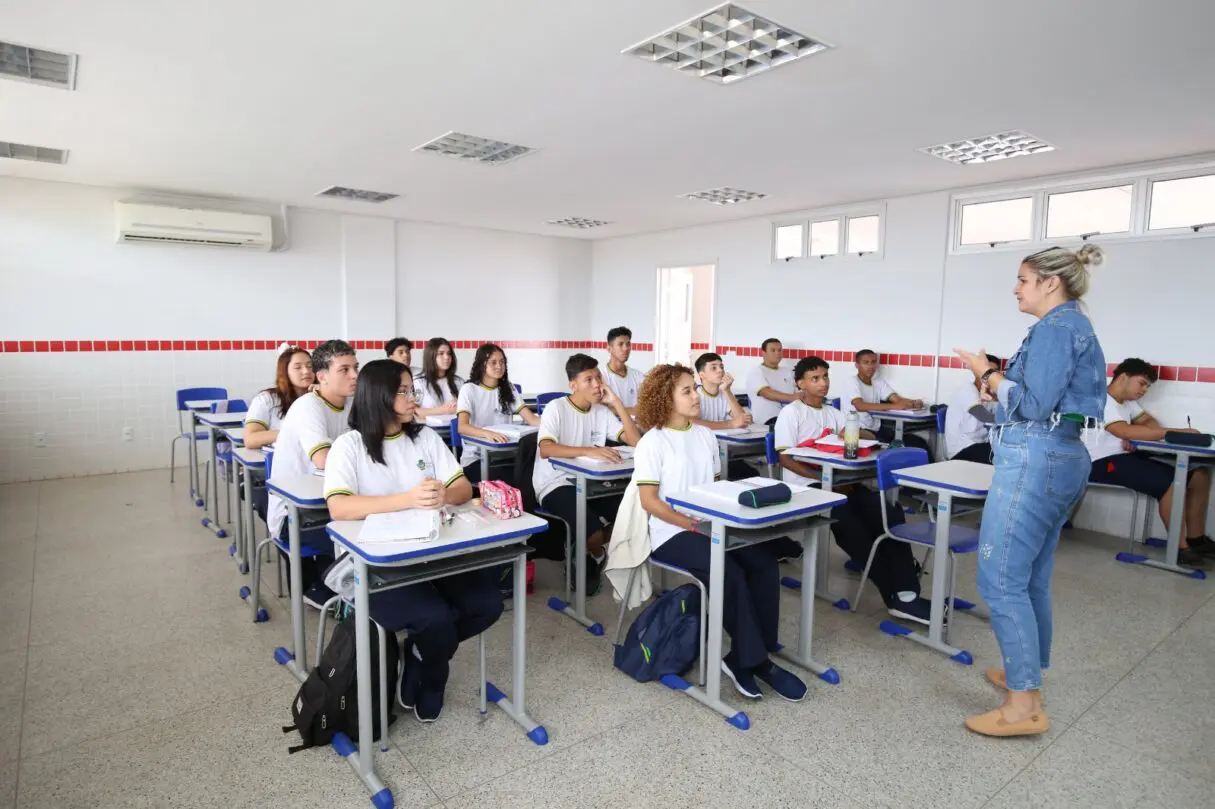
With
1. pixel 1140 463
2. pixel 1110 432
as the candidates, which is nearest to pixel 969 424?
pixel 1110 432

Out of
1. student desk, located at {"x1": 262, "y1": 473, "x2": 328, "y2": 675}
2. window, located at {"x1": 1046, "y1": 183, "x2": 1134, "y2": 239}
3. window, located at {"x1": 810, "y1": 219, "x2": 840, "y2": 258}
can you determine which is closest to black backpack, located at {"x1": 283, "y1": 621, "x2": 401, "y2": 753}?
student desk, located at {"x1": 262, "y1": 473, "x2": 328, "y2": 675}

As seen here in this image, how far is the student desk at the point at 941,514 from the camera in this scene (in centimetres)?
317

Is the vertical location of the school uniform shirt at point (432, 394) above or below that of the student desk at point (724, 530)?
above

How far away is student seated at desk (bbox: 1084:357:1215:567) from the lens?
482cm

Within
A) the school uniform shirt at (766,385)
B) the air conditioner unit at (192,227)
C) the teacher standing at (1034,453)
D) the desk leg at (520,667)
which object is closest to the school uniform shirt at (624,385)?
the school uniform shirt at (766,385)

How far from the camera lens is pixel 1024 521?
2408 mm

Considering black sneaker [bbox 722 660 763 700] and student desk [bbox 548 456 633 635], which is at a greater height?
student desk [bbox 548 456 633 635]

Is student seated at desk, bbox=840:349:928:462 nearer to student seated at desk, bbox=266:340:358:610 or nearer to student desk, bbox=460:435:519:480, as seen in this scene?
student desk, bbox=460:435:519:480

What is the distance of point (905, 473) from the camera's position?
3357 millimetres

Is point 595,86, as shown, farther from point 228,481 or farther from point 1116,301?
point 1116,301

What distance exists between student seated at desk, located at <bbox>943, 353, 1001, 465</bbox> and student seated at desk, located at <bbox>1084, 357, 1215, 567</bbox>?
0.66m

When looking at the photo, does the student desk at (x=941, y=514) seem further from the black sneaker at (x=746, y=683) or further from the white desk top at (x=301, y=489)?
the white desk top at (x=301, y=489)

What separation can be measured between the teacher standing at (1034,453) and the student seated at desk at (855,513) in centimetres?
96

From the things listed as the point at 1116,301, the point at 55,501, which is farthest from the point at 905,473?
the point at 55,501
